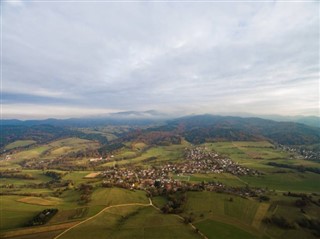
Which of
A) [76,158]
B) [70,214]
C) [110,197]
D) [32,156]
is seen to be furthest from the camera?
[32,156]

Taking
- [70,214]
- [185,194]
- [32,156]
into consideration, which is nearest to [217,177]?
[185,194]

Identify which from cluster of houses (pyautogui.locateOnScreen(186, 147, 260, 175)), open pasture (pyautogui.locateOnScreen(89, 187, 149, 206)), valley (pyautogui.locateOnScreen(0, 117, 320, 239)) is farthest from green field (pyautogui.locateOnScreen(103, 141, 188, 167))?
open pasture (pyautogui.locateOnScreen(89, 187, 149, 206))

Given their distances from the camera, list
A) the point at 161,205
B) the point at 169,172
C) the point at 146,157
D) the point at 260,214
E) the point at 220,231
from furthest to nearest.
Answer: the point at 146,157
the point at 169,172
the point at 161,205
the point at 260,214
the point at 220,231

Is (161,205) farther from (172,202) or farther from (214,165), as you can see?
(214,165)

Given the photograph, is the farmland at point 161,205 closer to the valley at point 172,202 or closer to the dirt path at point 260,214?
the dirt path at point 260,214

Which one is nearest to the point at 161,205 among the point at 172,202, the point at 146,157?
the point at 172,202

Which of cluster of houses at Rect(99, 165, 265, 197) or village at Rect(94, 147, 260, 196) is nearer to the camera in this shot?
cluster of houses at Rect(99, 165, 265, 197)

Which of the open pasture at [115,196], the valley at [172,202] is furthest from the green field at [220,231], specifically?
the open pasture at [115,196]

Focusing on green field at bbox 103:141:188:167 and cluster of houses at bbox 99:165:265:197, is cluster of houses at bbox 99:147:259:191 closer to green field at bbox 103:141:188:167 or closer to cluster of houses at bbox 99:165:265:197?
cluster of houses at bbox 99:165:265:197

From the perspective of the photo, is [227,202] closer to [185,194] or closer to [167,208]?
[185,194]

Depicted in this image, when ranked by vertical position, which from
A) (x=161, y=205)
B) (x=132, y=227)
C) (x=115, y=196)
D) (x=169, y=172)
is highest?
(x=115, y=196)

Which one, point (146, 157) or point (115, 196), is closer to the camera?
point (115, 196)
